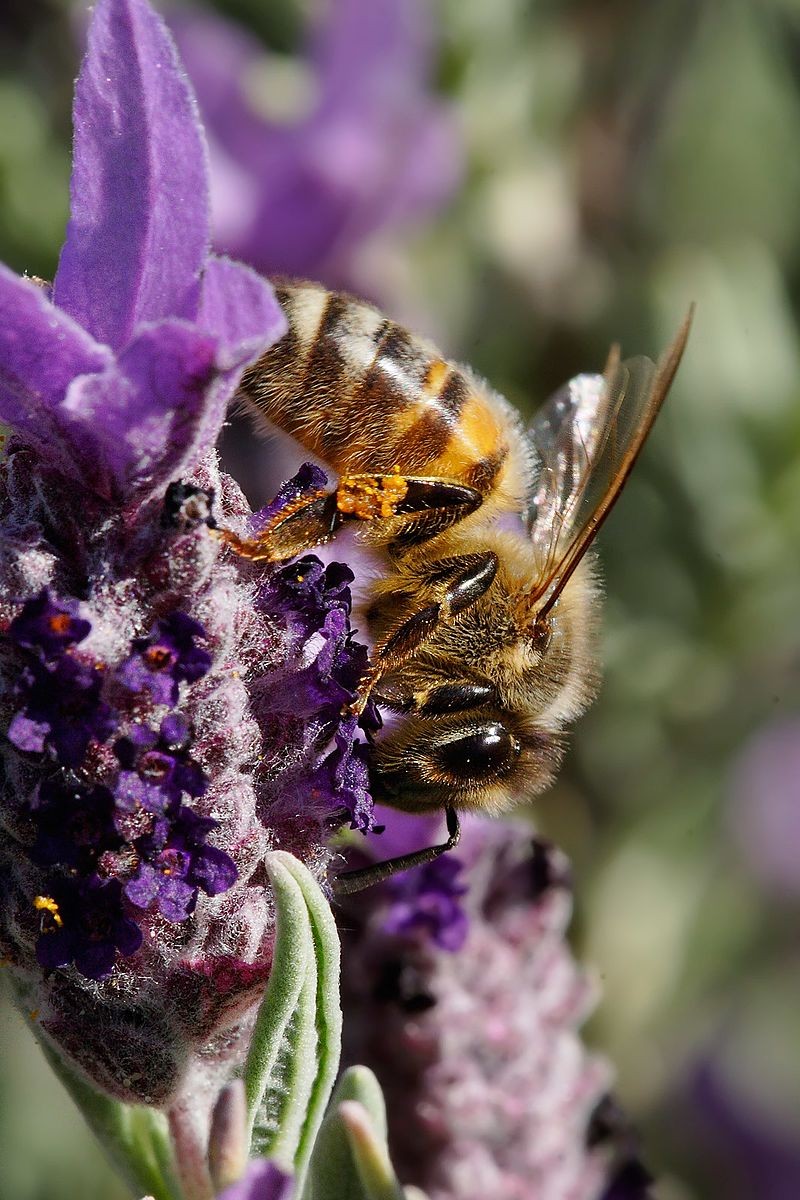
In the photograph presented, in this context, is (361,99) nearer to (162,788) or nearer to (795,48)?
(795,48)

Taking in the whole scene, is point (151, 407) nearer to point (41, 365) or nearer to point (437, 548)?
point (41, 365)

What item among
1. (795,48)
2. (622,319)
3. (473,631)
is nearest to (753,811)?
(622,319)

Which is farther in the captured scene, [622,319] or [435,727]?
[622,319]

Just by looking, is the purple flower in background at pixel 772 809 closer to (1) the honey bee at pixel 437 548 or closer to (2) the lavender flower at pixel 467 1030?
(2) the lavender flower at pixel 467 1030

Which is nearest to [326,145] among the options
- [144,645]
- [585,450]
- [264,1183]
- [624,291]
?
[624,291]

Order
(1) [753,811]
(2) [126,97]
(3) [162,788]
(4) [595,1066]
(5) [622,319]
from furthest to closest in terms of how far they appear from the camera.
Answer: (1) [753,811] < (5) [622,319] < (4) [595,1066] < (2) [126,97] < (3) [162,788]

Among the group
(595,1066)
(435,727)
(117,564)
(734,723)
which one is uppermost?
(117,564)

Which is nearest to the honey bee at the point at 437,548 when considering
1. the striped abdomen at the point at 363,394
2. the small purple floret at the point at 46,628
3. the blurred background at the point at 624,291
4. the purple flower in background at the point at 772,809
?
the striped abdomen at the point at 363,394

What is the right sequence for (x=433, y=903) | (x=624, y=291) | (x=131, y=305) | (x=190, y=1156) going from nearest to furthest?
(x=131, y=305), (x=190, y=1156), (x=433, y=903), (x=624, y=291)
